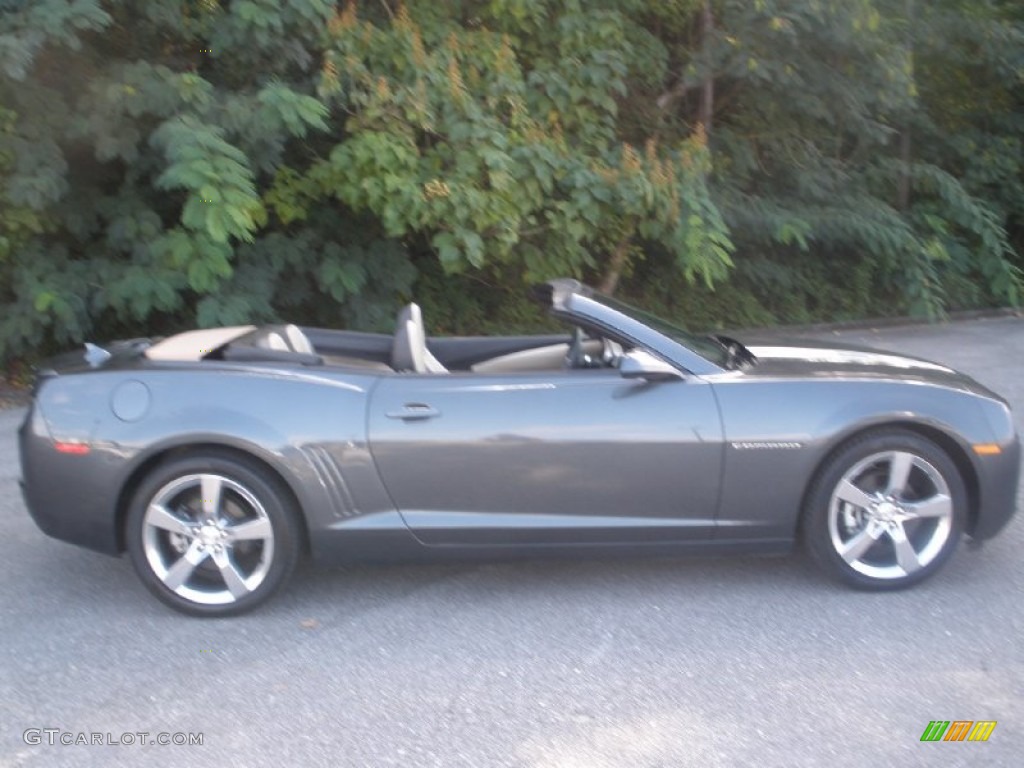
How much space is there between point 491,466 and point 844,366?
169 centimetres

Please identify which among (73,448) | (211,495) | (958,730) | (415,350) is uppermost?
(415,350)

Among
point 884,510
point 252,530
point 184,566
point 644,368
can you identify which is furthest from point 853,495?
point 184,566

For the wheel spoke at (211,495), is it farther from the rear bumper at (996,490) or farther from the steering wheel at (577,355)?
the rear bumper at (996,490)

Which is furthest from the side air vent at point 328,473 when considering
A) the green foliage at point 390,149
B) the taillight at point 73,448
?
the green foliage at point 390,149

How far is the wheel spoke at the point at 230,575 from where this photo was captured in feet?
14.7

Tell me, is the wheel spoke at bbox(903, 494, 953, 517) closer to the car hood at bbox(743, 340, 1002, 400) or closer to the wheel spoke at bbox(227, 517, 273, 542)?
the car hood at bbox(743, 340, 1002, 400)

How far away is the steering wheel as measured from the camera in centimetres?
504

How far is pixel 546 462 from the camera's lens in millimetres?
4434

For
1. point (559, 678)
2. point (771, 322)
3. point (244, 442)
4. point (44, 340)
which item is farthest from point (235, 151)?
point (771, 322)

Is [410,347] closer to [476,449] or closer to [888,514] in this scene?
[476,449]

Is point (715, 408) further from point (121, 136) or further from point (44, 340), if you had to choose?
point (44, 340)

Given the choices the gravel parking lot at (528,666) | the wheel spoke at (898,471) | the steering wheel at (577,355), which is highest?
the steering wheel at (577,355)

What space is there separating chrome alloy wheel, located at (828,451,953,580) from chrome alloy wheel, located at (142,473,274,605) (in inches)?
94.6

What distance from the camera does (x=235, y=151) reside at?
7.91 meters
